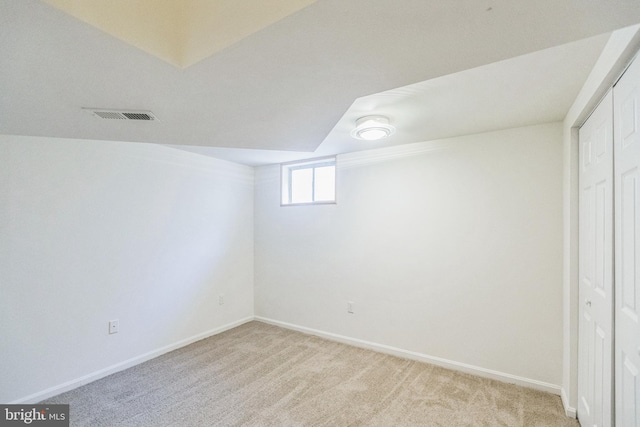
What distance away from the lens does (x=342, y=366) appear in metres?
2.79

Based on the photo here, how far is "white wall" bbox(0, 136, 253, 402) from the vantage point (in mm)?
2143

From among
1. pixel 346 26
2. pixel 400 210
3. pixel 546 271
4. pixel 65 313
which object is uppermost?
pixel 346 26

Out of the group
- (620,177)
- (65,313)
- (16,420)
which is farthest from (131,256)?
(620,177)

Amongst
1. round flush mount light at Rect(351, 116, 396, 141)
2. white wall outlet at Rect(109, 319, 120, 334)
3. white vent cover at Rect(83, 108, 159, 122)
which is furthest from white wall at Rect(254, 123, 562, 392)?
white vent cover at Rect(83, 108, 159, 122)

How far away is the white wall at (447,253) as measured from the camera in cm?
241

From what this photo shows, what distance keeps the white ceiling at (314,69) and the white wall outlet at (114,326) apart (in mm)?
1735

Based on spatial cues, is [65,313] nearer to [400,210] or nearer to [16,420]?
[16,420]

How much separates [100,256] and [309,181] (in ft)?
8.09

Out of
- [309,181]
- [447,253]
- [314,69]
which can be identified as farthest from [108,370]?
[447,253]

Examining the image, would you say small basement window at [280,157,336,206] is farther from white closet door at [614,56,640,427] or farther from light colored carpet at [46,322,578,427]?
white closet door at [614,56,640,427]

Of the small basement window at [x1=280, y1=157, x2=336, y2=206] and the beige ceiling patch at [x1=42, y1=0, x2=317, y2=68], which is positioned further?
the small basement window at [x1=280, y1=157, x2=336, y2=206]

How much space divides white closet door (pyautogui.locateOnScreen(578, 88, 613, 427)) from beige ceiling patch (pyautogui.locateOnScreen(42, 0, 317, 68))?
1837mm

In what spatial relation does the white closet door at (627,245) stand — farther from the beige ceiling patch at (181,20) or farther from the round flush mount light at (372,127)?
the beige ceiling patch at (181,20)

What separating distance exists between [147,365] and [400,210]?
10.1ft
